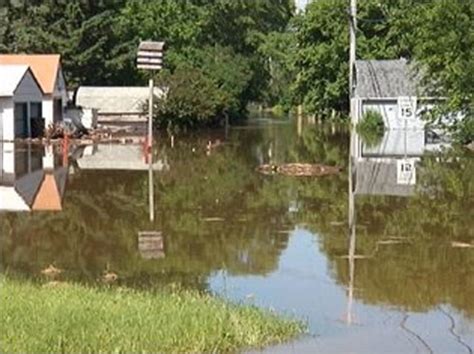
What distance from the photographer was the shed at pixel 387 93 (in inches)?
2179

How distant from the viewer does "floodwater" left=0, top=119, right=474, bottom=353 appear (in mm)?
11352

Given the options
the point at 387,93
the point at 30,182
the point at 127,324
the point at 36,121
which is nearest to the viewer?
the point at 127,324

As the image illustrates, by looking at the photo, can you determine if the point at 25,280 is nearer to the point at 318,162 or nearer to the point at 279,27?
the point at 318,162

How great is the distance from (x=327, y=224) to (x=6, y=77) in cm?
3001

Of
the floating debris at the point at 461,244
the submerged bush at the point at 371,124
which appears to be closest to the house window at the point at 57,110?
the submerged bush at the point at 371,124

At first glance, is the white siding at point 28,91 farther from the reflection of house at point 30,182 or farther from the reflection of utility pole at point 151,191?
the reflection of utility pole at point 151,191

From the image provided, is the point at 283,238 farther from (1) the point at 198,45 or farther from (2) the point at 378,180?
(1) the point at 198,45

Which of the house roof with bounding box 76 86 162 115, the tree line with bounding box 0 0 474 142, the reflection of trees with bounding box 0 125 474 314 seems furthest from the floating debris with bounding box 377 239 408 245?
the house roof with bounding box 76 86 162 115

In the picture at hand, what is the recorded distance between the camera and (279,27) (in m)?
92.9

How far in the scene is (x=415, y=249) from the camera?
16.0m

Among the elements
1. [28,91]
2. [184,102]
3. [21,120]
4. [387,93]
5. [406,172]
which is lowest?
[406,172]

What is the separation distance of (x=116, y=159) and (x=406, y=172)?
10758mm

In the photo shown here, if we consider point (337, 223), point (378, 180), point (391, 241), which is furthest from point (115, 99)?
point (391, 241)

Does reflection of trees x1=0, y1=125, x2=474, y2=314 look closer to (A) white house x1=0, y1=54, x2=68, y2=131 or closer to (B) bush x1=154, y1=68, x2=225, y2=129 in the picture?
(A) white house x1=0, y1=54, x2=68, y2=131
